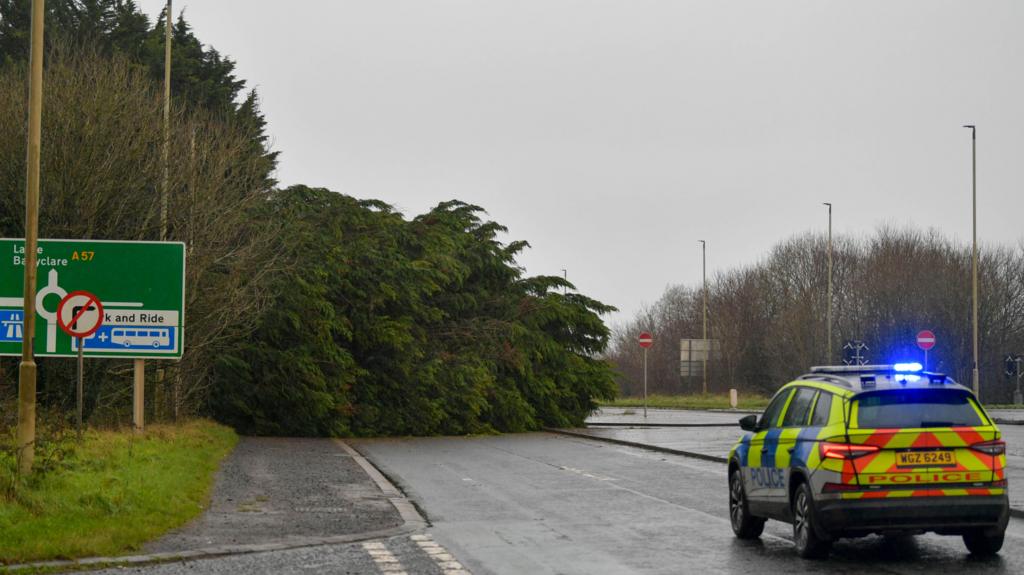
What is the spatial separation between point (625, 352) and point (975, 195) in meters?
67.5

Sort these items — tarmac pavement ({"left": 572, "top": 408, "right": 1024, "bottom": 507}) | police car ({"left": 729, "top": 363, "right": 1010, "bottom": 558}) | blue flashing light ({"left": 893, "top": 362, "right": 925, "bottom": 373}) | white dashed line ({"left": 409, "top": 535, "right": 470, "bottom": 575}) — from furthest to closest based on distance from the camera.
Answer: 1. tarmac pavement ({"left": 572, "top": 408, "right": 1024, "bottom": 507})
2. blue flashing light ({"left": 893, "top": 362, "right": 925, "bottom": 373})
3. police car ({"left": 729, "top": 363, "right": 1010, "bottom": 558})
4. white dashed line ({"left": 409, "top": 535, "right": 470, "bottom": 575})

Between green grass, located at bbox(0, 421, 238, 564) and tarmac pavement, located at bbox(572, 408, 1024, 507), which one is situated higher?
green grass, located at bbox(0, 421, 238, 564)

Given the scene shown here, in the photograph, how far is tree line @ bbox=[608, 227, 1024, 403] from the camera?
7881cm

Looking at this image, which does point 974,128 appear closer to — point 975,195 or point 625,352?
point 975,195

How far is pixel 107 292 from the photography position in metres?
23.8

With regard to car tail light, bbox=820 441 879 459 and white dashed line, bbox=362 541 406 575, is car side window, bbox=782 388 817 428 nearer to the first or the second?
car tail light, bbox=820 441 879 459

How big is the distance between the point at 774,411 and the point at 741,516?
1098mm

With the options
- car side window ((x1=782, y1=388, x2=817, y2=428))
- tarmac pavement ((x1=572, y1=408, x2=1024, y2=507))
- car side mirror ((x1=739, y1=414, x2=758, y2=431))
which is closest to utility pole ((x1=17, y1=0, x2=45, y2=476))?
car side mirror ((x1=739, y1=414, x2=758, y2=431))

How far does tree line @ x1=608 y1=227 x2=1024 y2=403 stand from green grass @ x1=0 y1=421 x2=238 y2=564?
5774 cm

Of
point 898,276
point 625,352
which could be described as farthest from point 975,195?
point 625,352

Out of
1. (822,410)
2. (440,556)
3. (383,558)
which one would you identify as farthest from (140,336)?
(822,410)

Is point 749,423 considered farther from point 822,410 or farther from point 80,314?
point 80,314

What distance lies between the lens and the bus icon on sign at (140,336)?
24.2 metres

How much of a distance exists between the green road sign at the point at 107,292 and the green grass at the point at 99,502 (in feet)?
8.47
